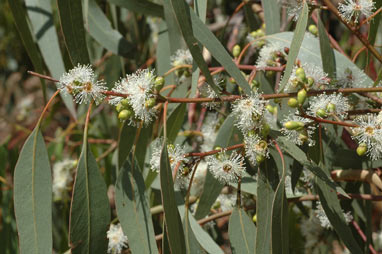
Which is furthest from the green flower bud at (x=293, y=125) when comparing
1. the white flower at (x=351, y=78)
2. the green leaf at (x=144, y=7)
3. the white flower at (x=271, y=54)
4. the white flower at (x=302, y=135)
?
the green leaf at (x=144, y=7)

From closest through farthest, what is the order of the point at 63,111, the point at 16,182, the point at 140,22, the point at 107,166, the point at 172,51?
1. the point at 16,182
2. the point at 172,51
3. the point at 107,166
4. the point at 140,22
5. the point at 63,111

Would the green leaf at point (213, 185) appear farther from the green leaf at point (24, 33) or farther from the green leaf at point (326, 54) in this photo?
the green leaf at point (24, 33)

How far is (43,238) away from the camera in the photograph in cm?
124

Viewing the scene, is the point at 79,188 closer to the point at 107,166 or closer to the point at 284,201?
the point at 284,201

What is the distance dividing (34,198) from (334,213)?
0.88m

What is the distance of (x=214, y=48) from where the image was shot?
4.18 feet

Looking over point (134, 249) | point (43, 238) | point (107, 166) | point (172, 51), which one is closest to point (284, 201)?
point (134, 249)

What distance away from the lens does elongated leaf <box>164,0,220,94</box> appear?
3.93 feet

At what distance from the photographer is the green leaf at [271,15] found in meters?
1.69

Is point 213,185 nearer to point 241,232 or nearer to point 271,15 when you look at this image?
point 241,232

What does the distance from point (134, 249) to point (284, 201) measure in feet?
1.45

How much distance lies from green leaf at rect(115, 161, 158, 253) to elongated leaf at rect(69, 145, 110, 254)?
85 mm

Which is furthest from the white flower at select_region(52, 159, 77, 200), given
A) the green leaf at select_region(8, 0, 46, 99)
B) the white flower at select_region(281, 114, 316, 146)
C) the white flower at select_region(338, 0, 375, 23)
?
the white flower at select_region(338, 0, 375, 23)

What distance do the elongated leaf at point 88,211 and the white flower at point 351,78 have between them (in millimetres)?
797
